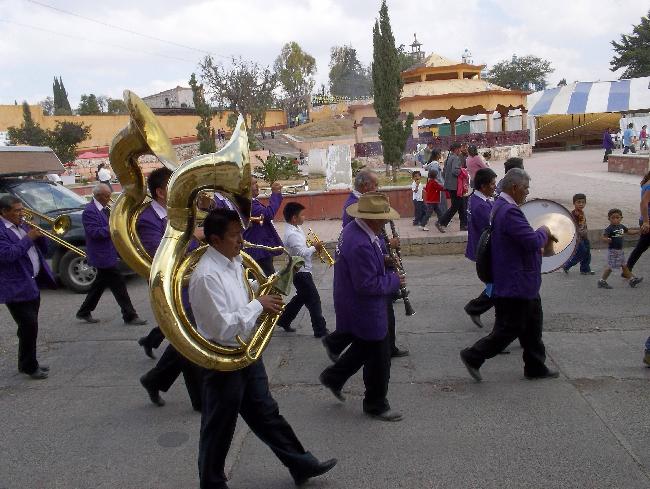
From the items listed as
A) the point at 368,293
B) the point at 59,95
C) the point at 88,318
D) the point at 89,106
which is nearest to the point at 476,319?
the point at 368,293

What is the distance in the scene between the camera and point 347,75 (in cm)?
9294

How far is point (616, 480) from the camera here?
314 centimetres

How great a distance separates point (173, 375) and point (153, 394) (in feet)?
0.84

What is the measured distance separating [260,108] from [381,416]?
42.7 meters

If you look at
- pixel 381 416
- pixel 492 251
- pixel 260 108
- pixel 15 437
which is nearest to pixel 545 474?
pixel 381 416

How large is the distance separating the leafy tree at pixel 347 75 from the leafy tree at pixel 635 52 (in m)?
43.4

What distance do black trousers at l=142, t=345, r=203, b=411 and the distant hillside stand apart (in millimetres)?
48387

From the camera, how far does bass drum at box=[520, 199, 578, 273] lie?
4.80 meters

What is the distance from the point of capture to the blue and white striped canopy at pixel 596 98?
31891 mm

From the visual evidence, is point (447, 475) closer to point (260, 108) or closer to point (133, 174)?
point (133, 174)

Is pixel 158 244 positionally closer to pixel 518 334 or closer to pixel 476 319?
pixel 518 334

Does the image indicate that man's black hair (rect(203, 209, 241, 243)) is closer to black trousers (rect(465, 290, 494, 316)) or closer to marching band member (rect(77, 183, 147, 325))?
black trousers (rect(465, 290, 494, 316))

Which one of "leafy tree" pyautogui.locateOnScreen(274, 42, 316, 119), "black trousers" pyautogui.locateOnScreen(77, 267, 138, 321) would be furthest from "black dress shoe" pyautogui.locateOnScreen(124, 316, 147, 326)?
"leafy tree" pyautogui.locateOnScreen(274, 42, 316, 119)

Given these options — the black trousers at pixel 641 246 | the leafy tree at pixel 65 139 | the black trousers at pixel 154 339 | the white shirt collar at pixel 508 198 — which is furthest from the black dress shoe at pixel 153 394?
the leafy tree at pixel 65 139
